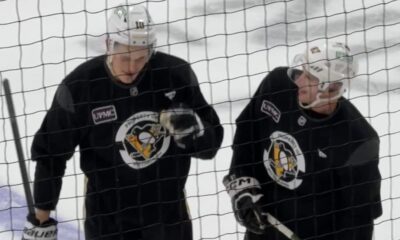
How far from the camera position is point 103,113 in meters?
4.02

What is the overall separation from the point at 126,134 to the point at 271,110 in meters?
0.53

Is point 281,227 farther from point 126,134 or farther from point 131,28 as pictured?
point 131,28

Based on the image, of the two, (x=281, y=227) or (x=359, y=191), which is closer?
(x=359, y=191)

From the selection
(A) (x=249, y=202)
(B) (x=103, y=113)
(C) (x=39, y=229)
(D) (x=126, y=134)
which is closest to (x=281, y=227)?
(A) (x=249, y=202)

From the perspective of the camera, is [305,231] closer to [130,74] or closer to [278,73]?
[278,73]

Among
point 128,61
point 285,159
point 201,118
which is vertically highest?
point 128,61

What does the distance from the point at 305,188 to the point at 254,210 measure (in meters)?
0.21

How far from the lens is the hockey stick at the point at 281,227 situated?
13.7ft

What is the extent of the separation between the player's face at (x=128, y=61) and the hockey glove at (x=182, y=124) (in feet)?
0.57

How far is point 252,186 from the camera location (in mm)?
4172

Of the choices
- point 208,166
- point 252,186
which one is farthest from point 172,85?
point 208,166

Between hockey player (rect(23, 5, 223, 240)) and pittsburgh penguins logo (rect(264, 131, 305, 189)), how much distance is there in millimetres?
207

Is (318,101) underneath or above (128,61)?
underneath

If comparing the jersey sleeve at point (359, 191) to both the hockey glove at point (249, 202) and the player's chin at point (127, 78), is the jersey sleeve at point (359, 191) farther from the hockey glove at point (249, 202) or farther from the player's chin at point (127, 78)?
the player's chin at point (127, 78)
